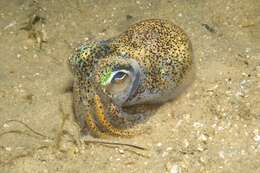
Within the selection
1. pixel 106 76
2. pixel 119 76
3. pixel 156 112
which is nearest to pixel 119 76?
pixel 119 76

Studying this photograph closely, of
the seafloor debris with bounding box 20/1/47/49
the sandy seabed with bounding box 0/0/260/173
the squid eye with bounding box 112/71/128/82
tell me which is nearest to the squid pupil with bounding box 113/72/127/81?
the squid eye with bounding box 112/71/128/82

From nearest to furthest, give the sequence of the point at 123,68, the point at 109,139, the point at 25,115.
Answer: the point at 123,68 → the point at 109,139 → the point at 25,115

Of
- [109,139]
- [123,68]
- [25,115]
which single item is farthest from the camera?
[25,115]

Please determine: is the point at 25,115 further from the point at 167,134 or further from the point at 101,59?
the point at 167,134

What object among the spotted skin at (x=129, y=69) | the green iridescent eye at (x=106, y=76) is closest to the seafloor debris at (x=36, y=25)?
the spotted skin at (x=129, y=69)

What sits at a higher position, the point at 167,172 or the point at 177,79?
the point at 177,79

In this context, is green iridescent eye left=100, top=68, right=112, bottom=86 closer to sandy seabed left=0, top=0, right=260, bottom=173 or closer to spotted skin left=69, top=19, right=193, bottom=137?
spotted skin left=69, top=19, right=193, bottom=137

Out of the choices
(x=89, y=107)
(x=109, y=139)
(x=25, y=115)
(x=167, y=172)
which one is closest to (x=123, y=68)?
(x=89, y=107)

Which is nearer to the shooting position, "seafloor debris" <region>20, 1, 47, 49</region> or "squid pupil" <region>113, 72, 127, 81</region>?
"squid pupil" <region>113, 72, 127, 81</region>
